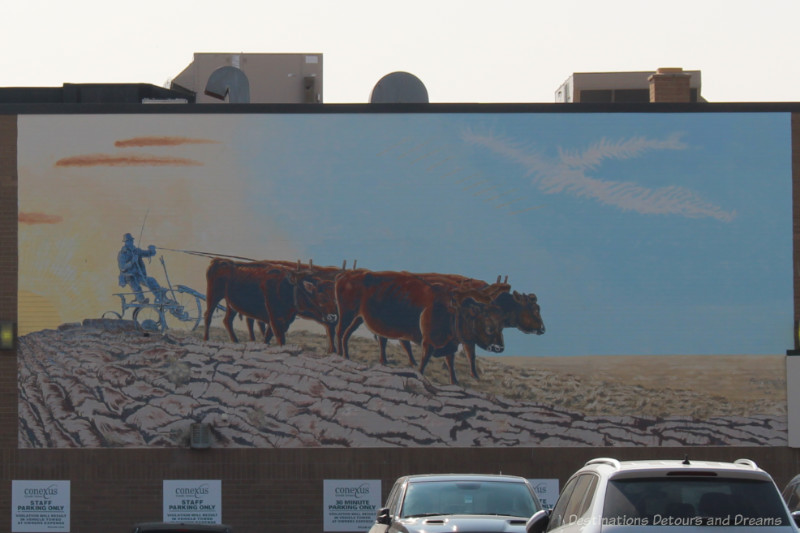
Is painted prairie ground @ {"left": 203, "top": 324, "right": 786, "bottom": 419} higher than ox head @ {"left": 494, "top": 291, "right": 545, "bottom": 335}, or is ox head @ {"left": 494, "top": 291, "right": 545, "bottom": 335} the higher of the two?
ox head @ {"left": 494, "top": 291, "right": 545, "bottom": 335}

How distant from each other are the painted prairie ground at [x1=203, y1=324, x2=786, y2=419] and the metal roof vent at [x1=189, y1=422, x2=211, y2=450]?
5.35 ft

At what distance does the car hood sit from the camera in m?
10.9

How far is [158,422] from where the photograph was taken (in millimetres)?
20359

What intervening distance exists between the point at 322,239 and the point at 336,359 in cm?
220

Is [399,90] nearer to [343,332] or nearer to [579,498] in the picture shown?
[343,332]

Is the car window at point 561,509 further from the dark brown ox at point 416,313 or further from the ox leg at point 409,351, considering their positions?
the dark brown ox at point 416,313

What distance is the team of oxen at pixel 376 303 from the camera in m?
20.4

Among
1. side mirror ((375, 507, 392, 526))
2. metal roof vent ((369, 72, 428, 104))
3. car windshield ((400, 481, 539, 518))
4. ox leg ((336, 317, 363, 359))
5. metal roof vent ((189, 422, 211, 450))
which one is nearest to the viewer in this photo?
car windshield ((400, 481, 539, 518))

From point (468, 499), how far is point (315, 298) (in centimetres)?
878

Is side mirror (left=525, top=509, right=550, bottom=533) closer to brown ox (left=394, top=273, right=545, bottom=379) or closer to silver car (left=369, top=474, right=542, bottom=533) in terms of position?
silver car (left=369, top=474, right=542, bottom=533)

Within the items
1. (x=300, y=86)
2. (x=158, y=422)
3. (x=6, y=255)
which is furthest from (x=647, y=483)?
(x=300, y=86)

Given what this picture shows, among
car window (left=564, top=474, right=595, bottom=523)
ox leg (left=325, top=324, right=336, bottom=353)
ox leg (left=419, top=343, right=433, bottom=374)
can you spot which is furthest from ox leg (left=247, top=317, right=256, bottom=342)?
car window (left=564, top=474, right=595, bottom=523)

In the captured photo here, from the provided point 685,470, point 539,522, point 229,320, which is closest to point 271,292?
point 229,320

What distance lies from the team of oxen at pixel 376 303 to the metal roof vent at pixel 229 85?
4.80m
